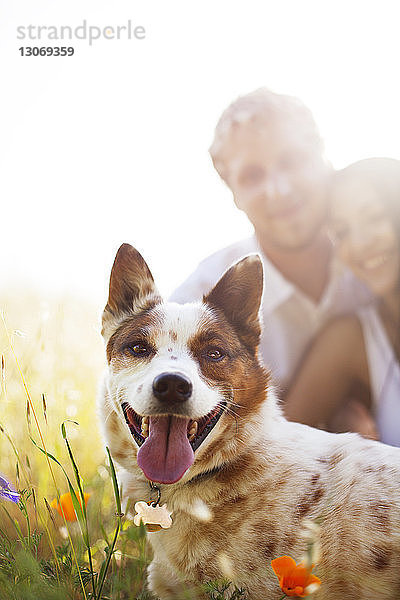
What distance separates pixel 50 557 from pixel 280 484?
103 centimetres

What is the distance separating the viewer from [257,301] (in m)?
2.44

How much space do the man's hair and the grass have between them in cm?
148

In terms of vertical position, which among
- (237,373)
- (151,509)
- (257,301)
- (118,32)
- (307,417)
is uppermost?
(118,32)

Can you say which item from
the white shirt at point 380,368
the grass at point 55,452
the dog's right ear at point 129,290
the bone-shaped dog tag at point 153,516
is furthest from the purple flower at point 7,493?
the white shirt at point 380,368

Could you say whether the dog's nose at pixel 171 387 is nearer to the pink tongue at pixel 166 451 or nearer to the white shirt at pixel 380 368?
the pink tongue at pixel 166 451

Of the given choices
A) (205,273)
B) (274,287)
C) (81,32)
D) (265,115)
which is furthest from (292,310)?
(81,32)

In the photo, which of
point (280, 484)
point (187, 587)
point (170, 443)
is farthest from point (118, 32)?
point (187, 587)

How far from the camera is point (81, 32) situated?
10.3 ft

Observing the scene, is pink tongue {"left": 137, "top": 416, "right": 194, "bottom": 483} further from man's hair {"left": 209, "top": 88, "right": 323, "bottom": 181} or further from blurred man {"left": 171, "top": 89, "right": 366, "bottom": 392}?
man's hair {"left": 209, "top": 88, "right": 323, "bottom": 181}

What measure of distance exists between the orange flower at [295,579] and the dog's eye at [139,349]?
96 centimetres

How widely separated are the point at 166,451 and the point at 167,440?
41mm

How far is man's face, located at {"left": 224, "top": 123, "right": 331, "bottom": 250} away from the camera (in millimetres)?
3689

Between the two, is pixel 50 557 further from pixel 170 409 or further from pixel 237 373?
pixel 237 373

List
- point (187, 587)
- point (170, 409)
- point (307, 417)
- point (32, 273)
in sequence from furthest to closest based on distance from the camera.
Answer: point (307, 417) < point (32, 273) < point (187, 587) < point (170, 409)
